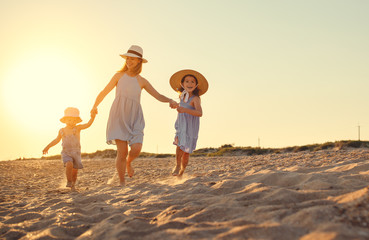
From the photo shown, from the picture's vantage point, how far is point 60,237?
3068 millimetres

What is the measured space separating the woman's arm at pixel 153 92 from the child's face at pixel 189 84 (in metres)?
0.68

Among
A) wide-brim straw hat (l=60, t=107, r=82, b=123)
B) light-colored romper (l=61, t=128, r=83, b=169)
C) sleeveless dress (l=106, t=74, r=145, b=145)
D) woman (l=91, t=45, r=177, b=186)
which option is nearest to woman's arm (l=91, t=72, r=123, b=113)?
woman (l=91, t=45, r=177, b=186)

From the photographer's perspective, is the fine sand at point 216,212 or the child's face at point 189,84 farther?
the child's face at point 189,84

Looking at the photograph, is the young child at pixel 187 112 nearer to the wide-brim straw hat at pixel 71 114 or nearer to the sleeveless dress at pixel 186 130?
the sleeveless dress at pixel 186 130

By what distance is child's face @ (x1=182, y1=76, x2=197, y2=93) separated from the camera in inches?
274

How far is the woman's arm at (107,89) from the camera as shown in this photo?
20.3 ft

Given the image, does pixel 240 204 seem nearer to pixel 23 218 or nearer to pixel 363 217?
pixel 363 217

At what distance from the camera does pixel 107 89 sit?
20.6 feet

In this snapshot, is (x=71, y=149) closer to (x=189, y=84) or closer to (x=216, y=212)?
(x=189, y=84)

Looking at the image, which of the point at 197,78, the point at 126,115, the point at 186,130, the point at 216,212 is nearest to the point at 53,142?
the point at 126,115

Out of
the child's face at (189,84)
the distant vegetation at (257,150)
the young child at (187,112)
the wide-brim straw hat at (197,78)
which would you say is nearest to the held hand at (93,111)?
the young child at (187,112)

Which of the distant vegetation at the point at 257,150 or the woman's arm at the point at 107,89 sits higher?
the woman's arm at the point at 107,89

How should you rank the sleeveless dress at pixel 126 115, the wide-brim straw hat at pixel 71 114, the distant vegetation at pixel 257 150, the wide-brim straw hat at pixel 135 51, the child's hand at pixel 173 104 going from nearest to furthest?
the sleeveless dress at pixel 126 115 < the wide-brim straw hat at pixel 135 51 < the child's hand at pixel 173 104 < the wide-brim straw hat at pixel 71 114 < the distant vegetation at pixel 257 150

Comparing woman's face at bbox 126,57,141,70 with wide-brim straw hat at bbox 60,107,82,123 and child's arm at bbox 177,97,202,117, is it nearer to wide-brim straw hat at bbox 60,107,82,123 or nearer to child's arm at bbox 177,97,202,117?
child's arm at bbox 177,97,202,117
